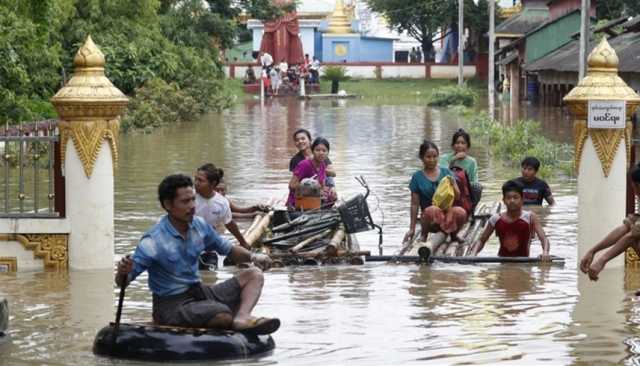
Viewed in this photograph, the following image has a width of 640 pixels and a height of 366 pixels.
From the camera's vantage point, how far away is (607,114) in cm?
1428

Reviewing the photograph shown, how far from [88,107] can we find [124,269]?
15.4 ft

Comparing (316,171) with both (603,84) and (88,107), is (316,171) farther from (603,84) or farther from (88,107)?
(603,84)

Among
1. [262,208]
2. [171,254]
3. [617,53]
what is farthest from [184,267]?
[617,53]

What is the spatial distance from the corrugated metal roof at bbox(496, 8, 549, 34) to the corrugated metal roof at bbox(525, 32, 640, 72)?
15.1m

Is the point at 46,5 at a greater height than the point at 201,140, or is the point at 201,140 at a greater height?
the point at 46,5

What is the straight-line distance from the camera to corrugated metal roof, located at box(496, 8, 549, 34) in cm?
7100

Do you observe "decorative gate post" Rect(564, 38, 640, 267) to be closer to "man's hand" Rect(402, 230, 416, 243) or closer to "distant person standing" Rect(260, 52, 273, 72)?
"man's hand" Rect(402, 230, 416, 243)

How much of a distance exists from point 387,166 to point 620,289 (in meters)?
14.9

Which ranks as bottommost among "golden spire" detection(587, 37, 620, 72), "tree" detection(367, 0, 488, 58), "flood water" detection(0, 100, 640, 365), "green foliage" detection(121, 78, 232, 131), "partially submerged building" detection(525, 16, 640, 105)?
"flood water" detection(0, 100, 640, 365)

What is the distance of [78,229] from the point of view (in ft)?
47.4

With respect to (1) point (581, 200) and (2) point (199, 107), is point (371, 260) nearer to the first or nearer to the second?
(1) point (581, 200)

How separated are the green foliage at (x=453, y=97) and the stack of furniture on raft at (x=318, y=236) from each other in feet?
137

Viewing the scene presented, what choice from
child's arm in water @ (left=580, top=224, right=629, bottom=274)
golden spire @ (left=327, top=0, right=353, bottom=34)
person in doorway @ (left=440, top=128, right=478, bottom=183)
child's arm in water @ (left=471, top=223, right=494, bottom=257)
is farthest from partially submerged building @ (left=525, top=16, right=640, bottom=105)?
golden spire @ (left=327, top=0, right=353, bottom=34)

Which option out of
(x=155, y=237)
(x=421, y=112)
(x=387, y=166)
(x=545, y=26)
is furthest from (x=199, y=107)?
(x=155, y=237)
